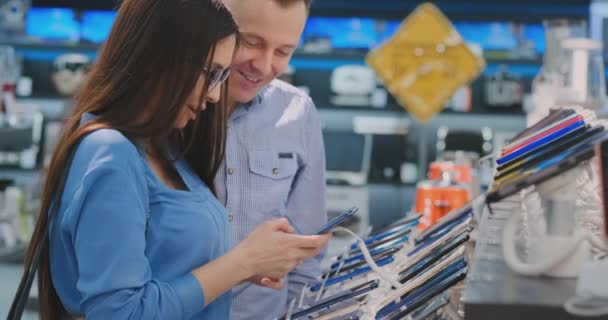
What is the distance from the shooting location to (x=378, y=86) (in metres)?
8.85

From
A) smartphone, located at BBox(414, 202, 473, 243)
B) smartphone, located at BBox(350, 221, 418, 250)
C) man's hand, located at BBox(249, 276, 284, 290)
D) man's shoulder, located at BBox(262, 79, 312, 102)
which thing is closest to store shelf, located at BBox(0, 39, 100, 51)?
man's shoulder, located at BBox(262, 79, 312, 102)

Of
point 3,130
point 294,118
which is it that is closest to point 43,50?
point 3,130

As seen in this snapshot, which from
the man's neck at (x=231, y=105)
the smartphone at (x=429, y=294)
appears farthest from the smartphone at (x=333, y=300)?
the man's neck at (x=231, y=105)

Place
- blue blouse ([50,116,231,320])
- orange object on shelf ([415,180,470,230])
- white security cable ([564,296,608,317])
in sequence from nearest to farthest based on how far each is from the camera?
1. white security cable ([564,296,608,317])
2. blue blouse ([50,116,231,320])
3. orange object on shelf ([415,180,470,230])

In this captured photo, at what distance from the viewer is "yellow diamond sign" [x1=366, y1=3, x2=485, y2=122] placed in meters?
5.52

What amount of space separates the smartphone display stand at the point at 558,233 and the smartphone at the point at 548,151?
69 millimetres

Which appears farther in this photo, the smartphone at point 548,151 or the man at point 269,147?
the man at point 269,147

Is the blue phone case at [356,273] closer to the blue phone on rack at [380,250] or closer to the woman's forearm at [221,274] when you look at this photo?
the blue phone on rack at [380,250]

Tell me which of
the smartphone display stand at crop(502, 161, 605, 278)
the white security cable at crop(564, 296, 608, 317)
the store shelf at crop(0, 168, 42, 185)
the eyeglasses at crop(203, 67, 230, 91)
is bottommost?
the store shelf at crop(0, 168, 42, 185)

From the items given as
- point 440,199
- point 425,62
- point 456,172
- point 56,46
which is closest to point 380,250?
point 440,199

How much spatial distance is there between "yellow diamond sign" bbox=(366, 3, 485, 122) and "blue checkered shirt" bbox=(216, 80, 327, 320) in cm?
297

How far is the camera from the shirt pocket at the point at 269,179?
2.44m

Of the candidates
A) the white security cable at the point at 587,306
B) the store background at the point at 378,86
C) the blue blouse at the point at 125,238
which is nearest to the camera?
the white security cable at the point at 587,306

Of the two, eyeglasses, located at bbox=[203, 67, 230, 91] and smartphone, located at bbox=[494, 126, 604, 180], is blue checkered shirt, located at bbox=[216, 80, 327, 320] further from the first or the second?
smartphone, located at bbox=[494, 126, 604, 180]
